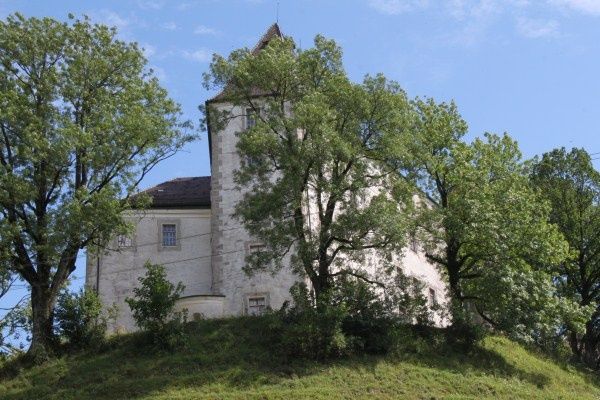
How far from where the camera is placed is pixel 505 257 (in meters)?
34.1

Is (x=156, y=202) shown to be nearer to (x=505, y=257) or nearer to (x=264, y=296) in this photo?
(x=264, y=296)

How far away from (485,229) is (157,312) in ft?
42.2

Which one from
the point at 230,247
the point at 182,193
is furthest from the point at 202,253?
the point at 182,193

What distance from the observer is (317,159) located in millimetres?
Answer: 31344

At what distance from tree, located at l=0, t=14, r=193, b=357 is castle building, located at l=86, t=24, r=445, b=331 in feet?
15.6

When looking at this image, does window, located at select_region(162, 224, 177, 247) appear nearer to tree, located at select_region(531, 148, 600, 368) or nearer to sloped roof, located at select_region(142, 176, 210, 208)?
sloped roof, located at select_region(142, 176, 210, 208)

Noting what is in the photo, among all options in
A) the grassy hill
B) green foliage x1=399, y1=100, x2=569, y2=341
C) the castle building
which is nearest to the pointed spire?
the castle building

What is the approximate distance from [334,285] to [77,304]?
9.33 metres

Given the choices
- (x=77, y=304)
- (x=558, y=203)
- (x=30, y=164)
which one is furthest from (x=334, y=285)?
(x=558, y=203)

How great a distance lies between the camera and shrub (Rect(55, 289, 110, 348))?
3156 centimetres

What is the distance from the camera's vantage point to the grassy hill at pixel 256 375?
27.5m

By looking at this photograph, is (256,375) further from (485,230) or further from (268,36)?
(268,36)

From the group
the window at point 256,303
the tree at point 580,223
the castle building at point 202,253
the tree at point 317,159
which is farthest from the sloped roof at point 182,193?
the tree at point 580,223

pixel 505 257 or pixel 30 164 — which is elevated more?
pixel 30 164
